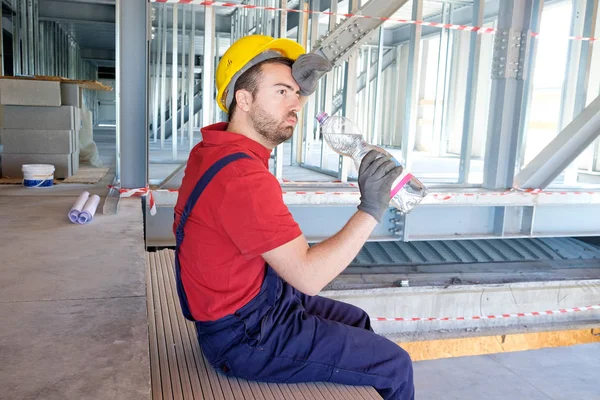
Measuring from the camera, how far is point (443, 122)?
1088 centimetres

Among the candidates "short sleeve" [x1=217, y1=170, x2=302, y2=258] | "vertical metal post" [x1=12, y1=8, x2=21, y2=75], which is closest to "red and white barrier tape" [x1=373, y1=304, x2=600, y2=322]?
"short sleeve" [x1=217, y1=170, x2=302, y2=258]

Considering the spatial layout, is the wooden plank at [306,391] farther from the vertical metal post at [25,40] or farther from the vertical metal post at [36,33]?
the vertical metal post at [36,33]

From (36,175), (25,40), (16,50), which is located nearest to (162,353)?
(36,175)

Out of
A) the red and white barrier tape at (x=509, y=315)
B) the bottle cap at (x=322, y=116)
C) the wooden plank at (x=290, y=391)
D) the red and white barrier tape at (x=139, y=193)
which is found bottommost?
the red and white barrier tape at (x=509, y=315)

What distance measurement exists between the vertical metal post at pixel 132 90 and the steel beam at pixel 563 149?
3823mm

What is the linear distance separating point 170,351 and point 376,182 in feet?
3.52

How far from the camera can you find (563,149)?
534 cm

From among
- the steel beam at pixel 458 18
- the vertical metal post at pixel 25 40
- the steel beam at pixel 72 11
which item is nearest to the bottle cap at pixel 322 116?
the steel beam at pixel 458 18

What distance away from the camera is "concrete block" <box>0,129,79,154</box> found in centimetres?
541

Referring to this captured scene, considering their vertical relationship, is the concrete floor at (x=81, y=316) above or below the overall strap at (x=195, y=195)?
below

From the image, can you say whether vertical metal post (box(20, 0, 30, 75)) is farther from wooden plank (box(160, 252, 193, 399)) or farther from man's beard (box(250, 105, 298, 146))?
man's beard (box(250, 105, 298, 146))

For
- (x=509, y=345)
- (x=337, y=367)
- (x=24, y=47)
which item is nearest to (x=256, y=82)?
(x=337, y=367)

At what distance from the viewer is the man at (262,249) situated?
5.62 ft

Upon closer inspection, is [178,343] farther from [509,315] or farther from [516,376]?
[509,315]
